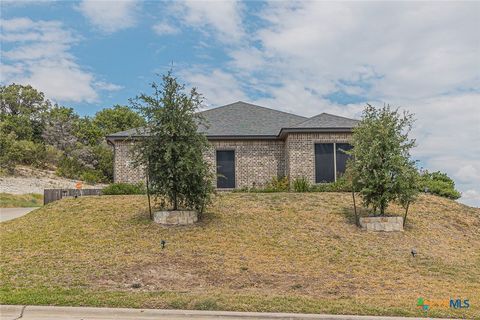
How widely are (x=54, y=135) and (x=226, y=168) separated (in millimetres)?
37247

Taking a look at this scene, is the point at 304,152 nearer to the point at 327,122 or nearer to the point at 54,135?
the point at 327,122

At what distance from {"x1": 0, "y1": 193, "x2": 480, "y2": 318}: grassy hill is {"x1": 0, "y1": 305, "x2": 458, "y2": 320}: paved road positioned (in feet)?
1.06

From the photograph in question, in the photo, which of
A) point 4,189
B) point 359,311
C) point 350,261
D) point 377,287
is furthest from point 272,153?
point 4,189

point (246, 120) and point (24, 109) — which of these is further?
point (24, 109)

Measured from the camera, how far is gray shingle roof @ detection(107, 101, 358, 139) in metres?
23.3

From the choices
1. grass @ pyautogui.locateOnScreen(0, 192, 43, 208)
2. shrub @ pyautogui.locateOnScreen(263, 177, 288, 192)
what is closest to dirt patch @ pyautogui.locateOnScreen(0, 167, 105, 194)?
grass @ pyautogui.locateOnScreen(0, 192, 43, 208)

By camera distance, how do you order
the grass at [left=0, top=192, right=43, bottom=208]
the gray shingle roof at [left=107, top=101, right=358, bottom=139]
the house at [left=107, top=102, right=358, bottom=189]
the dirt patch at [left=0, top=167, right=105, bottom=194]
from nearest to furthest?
1. the house at [left=107, top=102, right=358, bottom=189]
2. the gray shingle roof at [left=107, top=101, right=358, bottom=139]
3. the grass at [left=0, top=192, right=43, bottom=208]
4. the dirt patch at [left=0, top=167, right=105, bottom=194]

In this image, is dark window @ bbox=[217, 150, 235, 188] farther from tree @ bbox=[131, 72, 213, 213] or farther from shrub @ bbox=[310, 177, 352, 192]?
tree @ bbox=[131, 72, 213, 213]

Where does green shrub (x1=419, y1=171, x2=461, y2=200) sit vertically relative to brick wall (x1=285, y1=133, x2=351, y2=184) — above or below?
below

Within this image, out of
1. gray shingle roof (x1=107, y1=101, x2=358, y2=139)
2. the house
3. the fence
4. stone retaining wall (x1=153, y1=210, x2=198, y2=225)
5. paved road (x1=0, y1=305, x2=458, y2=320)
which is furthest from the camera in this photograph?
gray shingle roof (x1=107, y1=101, x2=358, y2=139)

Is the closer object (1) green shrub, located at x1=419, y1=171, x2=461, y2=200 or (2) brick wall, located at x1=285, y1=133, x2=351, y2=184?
(2) brick wall, located at x1=285, y1=133, x2=351, y2=184

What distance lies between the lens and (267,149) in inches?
981

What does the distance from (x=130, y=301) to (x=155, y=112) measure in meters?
8.55

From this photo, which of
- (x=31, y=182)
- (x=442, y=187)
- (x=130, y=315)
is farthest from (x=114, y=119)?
(x=130, y=315)
